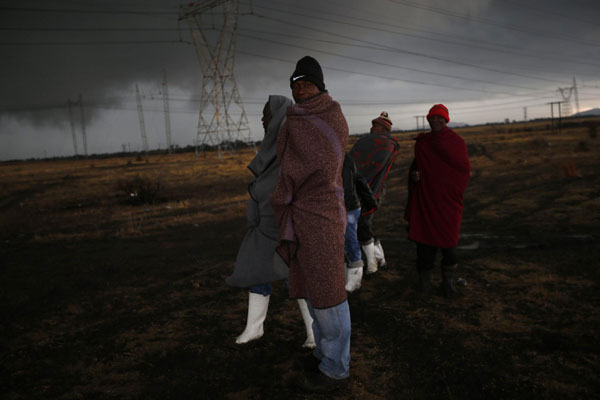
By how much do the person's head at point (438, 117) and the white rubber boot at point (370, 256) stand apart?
1.59m

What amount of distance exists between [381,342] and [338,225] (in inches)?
55.3

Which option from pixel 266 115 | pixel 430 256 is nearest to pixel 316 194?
pixel 266 115

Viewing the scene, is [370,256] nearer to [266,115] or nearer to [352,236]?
[352,236]

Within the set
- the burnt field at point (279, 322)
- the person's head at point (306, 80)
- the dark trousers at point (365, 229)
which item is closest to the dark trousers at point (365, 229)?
the dark trousers at point (365, 229)

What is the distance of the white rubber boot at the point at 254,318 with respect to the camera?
121 inches

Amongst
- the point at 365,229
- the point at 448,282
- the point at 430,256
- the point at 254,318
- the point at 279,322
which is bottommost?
the point at 279,322

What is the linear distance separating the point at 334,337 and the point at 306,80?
Result: 1536 mm

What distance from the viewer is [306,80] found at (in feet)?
7.45

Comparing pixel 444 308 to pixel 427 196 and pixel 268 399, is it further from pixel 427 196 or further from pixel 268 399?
pixel 268 399

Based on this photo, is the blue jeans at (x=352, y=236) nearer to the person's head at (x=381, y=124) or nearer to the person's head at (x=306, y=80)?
the person's head at (x=381, y=124)

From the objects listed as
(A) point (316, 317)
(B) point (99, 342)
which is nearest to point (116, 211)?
(B) point (99, 342)

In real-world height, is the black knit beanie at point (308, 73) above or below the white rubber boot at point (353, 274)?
above

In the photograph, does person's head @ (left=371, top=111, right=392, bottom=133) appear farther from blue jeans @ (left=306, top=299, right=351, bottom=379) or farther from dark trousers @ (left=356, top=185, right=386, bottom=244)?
blue jeans @ (left=306, top=299, right=351, bottom=379)

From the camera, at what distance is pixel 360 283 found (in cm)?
438
